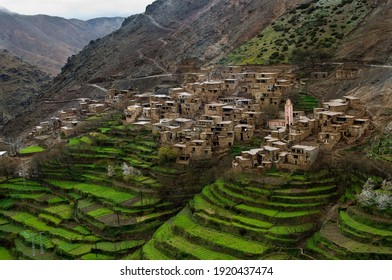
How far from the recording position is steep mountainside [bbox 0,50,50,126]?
223 ft

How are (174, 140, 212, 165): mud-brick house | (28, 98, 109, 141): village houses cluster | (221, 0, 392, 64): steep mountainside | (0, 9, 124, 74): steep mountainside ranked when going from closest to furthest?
1. (174, 140, 212, 165): mud-brick house
2. (221, 0, 392, 64): steep mountainside
3. (28, 98, 109, 141): village houses cluster
4. (0, 9, 124, 74): steep mountainside

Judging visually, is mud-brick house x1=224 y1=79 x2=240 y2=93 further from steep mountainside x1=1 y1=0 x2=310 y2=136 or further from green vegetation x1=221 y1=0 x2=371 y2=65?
steep mountainside x1=1 y1=0 x2=310 y2=136

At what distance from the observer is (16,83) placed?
7494 cm

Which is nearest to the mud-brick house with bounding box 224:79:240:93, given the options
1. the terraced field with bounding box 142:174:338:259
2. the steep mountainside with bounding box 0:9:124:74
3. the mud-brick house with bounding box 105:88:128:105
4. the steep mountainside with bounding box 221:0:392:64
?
the steep mountainside with bounding box 221:0:392:64

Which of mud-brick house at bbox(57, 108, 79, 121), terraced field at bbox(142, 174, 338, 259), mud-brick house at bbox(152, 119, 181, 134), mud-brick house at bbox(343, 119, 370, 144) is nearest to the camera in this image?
terraced field at bbox(142, 174, 338, 259)

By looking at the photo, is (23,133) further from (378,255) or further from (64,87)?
(378,255)

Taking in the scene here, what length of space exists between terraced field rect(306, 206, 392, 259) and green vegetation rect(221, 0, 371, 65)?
1878 cm

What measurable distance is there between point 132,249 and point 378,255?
10.1 m

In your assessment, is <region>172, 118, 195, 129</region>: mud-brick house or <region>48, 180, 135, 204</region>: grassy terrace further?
<region>172, 118, 195, 129</region>: mud-brick house

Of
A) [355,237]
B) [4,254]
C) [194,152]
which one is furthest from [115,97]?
[355,237]

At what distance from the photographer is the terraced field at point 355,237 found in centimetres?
1805

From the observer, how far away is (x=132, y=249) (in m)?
23.2

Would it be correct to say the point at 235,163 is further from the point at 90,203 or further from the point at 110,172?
the point at 90,203

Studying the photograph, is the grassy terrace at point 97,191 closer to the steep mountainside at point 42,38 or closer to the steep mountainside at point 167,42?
the steep mountainside at point 167,42
